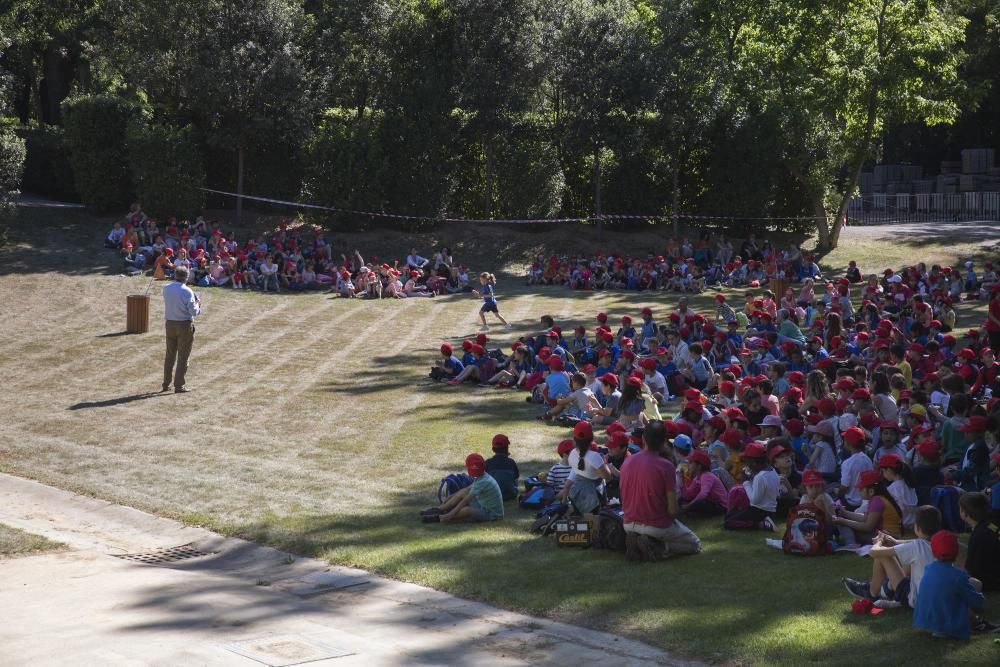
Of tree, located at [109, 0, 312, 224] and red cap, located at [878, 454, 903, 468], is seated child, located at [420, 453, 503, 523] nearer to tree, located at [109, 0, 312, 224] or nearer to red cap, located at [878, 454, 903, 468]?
red cap, located at [878, 454, 903, 468]

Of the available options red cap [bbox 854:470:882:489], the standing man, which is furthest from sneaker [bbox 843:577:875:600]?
the standing man

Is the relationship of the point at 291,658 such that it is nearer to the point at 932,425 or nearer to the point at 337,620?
the point at 337,620

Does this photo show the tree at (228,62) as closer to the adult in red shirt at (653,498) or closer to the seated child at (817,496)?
the adult in red shirt at (653,498)

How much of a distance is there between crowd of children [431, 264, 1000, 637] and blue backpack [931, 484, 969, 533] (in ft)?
0.04

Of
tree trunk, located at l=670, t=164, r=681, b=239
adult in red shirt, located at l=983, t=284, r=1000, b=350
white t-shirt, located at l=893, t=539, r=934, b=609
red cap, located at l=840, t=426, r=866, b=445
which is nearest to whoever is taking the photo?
white t-shirt, located at l=893, t=539, r=934, b=609

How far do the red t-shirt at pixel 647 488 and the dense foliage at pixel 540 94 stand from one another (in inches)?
1051

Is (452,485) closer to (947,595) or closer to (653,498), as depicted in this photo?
(653,498)

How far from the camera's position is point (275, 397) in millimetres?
19188

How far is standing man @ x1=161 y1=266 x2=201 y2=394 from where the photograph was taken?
742 inches

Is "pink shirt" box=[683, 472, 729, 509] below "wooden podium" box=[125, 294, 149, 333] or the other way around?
below

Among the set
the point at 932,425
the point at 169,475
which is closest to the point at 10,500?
the point at 169,475

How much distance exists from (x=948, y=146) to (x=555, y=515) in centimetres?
4818

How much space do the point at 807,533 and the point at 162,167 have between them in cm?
2748

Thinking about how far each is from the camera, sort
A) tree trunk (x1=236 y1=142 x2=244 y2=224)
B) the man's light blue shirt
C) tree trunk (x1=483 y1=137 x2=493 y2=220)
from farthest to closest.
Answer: tree trunk (x1=483 y1=137 x2=493 y2=220) < tree trunk (x1=236 y1=142 x2=244 y2=224) < the man's light blue shirt
